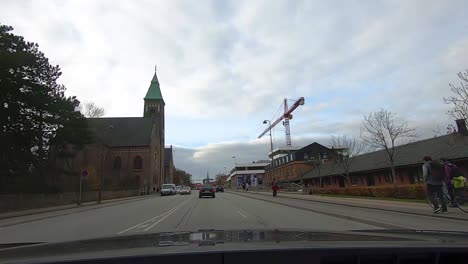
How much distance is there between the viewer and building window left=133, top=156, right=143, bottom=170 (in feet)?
321

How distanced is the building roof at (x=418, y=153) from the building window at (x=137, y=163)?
52900 millimetres

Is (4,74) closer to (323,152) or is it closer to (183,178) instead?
(323,152)

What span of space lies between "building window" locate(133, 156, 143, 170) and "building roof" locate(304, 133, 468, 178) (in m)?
52.9

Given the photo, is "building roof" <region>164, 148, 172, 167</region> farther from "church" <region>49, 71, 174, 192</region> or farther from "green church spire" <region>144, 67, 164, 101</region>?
"green church spire" <region>144, 67, 164, 101</region>

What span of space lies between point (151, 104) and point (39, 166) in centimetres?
7788

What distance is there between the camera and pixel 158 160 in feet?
375

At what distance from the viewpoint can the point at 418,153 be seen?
42.1 metres

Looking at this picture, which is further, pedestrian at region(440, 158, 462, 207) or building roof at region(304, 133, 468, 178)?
building roof at region(304, 133, 468, 178)

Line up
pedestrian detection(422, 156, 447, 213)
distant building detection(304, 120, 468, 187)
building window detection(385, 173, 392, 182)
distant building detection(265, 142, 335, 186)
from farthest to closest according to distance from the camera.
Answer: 1. distant building detection(265, 142, 335, 186)
2. building window detection(385, 173, 392, 182)
3. distant building detection(304, 120, 468, 187)
4. pedestrian detection(422, 156, 447, 213)

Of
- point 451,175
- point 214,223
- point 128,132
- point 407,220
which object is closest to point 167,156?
point 128,132

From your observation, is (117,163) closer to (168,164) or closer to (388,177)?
(168,164)

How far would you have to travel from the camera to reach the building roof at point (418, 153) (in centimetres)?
3594

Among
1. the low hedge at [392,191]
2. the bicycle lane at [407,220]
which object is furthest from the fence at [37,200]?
the low hedge at [392,191]

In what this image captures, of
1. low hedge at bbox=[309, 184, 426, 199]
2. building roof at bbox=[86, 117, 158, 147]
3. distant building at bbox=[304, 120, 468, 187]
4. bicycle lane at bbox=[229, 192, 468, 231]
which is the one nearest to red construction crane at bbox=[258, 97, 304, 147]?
building roof at bbox=[86, 117, 158, 147]
